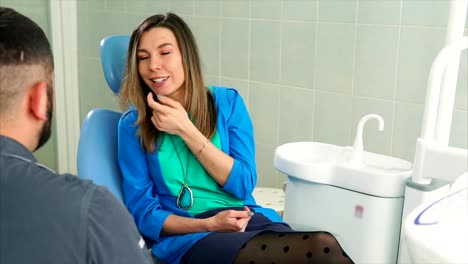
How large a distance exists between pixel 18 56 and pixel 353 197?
105 cm

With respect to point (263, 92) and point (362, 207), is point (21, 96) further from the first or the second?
point (263, 92)

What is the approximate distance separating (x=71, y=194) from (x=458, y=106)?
1.42 m

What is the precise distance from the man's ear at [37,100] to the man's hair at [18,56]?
0.04 feet

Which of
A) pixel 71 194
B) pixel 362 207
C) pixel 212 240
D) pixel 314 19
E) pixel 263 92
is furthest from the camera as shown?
pixel 263 92

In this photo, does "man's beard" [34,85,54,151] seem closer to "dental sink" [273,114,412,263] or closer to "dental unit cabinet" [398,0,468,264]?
"dental unit cabinet" [398,0,468,264]

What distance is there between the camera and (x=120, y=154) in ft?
5.38

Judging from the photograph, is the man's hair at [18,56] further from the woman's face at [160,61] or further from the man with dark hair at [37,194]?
the woman's face at [160,61]

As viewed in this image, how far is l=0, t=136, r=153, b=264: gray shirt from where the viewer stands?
0.78 m

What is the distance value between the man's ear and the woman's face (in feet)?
2.59

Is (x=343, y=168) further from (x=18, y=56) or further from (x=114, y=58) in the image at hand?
(x=18, y=56)

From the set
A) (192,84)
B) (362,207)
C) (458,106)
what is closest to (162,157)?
(192,84)

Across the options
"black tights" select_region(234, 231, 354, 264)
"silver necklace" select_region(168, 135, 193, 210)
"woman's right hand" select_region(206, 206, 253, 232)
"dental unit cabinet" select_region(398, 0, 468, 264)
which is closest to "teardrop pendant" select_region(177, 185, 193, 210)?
"silver necklace" select_region(168, 135, 193, 210)

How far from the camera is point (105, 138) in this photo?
65.2 inches

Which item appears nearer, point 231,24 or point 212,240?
point 212,240
